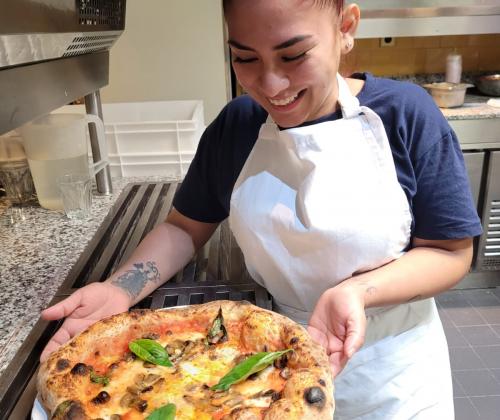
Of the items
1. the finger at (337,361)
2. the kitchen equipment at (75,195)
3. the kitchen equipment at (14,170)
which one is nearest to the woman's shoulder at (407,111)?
the finger at (337,361)

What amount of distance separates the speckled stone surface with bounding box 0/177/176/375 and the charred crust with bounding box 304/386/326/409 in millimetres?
550

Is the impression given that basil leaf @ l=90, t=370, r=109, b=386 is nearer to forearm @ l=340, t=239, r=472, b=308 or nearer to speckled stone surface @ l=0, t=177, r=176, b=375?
speckled stone surface @ l=0, t=177, r=176, b=375

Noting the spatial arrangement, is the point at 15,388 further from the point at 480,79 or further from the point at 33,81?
the point at 480,79

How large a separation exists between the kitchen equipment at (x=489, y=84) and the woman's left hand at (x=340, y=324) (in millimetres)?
2648

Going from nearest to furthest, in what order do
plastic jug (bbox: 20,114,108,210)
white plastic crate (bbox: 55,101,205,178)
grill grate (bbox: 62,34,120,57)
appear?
1. grill grate (bbox: 62,34,120,57)
2. plastic jug (bbox: 20,114,108,210)
3. white plastic crate (bbox: 55,101,205,178)

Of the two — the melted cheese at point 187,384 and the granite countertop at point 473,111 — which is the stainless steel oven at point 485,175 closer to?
the granite countertop at point 473,111

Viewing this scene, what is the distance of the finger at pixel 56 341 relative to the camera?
0.85 m

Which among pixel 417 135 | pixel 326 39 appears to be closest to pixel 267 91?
pixel 326 39

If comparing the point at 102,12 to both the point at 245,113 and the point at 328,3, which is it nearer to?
the point at 245,113

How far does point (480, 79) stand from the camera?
10.1ft

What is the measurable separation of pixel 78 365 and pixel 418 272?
0.68 meters

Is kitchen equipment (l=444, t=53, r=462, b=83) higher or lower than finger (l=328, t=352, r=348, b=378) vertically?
higher

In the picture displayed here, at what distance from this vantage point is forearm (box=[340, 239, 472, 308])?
3.18 feet

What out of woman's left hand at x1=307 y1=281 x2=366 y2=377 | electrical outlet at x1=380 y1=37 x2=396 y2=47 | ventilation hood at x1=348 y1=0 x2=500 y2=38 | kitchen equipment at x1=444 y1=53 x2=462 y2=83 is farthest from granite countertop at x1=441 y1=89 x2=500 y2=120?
woman's left hand at x1=307 y1=281 x2=366 y2=377
